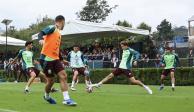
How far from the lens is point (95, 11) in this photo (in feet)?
284

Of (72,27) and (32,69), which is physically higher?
(72,27)

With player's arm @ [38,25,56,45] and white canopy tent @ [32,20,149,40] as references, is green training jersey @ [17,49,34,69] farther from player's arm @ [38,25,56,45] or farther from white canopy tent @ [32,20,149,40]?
white canopy tent @ [32,20,149,40]

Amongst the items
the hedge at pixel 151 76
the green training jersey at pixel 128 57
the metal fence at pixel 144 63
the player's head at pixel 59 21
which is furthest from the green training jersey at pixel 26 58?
the metal fence at pixel 144 63

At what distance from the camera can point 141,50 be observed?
3491 centimetres

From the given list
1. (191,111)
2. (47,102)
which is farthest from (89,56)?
(191,111)

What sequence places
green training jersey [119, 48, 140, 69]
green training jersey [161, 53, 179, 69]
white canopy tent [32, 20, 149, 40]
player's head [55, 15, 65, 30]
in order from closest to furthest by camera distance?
player's head [55, 15, 65, 30] < green training jersey [119, 48, 140, 69] < green training jersey [161, 53, 179, 69] < white canopy tent [32, 20, 149, 40]

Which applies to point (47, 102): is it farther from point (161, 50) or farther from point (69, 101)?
point (161, 50)

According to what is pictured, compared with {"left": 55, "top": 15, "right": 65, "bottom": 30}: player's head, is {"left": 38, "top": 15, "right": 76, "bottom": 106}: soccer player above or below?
below

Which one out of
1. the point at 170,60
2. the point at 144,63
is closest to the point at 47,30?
the point at 170,60

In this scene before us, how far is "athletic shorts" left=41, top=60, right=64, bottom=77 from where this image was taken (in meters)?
13.5

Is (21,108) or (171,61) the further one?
(171,61)

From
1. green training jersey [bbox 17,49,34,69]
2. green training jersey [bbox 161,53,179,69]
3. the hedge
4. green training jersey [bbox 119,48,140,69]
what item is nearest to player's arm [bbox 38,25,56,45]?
green training jersey [bbox 119,48,140,69]

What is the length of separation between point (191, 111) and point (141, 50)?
23.0 m

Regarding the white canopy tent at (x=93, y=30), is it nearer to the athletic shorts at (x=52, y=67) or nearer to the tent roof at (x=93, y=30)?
the tent roof at (x=93, y=30)
